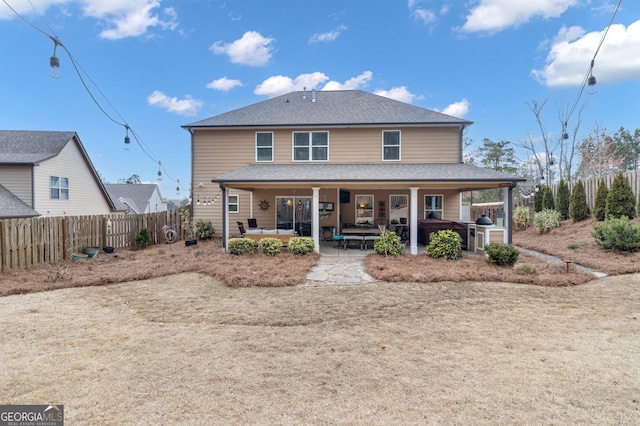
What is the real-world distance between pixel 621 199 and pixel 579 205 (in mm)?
2130

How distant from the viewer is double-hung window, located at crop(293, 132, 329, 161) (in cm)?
1371

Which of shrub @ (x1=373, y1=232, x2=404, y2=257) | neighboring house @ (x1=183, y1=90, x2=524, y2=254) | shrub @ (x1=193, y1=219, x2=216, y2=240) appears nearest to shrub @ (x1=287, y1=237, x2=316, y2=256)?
shrub @ (x1=373, y1=232, x2=404, y2=257)

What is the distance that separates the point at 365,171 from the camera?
38.7 ft

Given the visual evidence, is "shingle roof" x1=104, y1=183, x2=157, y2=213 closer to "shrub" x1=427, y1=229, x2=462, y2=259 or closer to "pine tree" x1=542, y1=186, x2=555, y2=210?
"shrub" x1=427, y1=229, x2=462, y2=259

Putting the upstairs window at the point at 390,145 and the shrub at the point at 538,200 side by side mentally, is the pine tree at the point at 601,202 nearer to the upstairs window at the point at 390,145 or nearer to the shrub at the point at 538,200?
the shrub at the point at 538,200

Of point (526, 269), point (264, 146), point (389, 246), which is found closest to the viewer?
point (526, 269)

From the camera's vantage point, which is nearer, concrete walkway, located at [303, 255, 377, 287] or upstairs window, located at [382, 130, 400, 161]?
concrete walkway, located at [303, 255, 377, 287]

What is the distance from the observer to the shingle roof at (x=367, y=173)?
988cm

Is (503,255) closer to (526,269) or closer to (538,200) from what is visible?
(526,269)

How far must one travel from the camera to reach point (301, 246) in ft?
32.7

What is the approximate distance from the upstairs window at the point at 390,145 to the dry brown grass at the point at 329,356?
8318 mm

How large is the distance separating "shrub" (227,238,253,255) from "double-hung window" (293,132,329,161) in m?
5.31

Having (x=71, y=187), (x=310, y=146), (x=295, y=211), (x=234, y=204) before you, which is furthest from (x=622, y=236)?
(x=71, y=187)

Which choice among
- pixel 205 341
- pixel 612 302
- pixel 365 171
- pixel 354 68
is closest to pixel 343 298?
pixel 205 341
